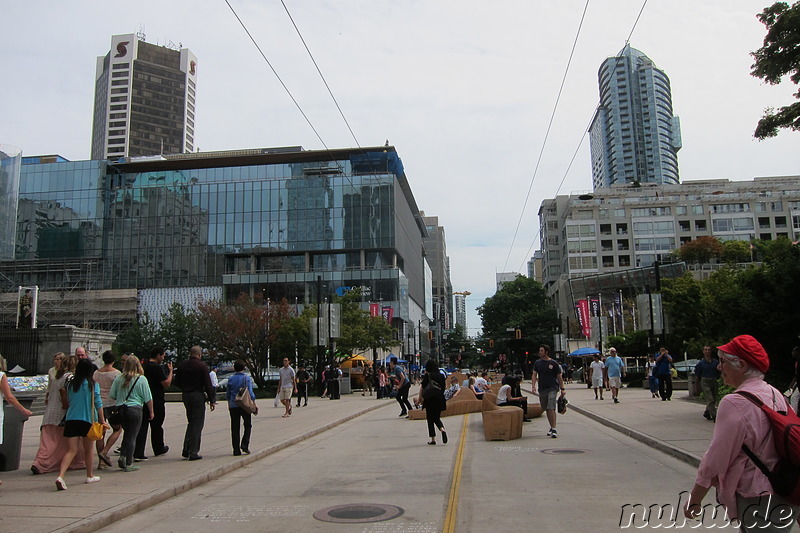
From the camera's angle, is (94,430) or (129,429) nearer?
(94,430)

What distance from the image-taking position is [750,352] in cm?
358

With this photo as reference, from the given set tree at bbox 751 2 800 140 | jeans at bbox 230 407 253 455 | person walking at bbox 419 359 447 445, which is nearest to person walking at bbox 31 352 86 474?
jeans at bbox 230 407 253 455

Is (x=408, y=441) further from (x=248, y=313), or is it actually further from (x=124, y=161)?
(x=124, y=161)

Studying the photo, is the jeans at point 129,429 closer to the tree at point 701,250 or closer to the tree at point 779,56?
the tree at point 779,56

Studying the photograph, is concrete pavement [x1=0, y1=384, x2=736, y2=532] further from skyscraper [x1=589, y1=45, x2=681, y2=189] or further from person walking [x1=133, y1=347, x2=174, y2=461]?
skyscraper [x1=589, y1=45, x2=681, y2=189]

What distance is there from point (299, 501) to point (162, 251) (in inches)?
3346

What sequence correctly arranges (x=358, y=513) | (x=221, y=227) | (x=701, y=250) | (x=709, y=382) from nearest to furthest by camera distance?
(x=358, y=513)
(x=709, y=382)
(x=221, y=227)
(x=701, y=250)

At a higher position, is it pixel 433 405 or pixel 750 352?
pixel 750 352

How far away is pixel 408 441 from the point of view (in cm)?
1379

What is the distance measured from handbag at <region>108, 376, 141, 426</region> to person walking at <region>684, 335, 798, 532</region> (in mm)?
8006

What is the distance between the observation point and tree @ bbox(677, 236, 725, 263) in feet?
285

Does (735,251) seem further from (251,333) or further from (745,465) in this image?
(745,465)

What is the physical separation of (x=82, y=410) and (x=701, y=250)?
91.4 m

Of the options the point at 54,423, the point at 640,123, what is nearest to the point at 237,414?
the point at 54,423
